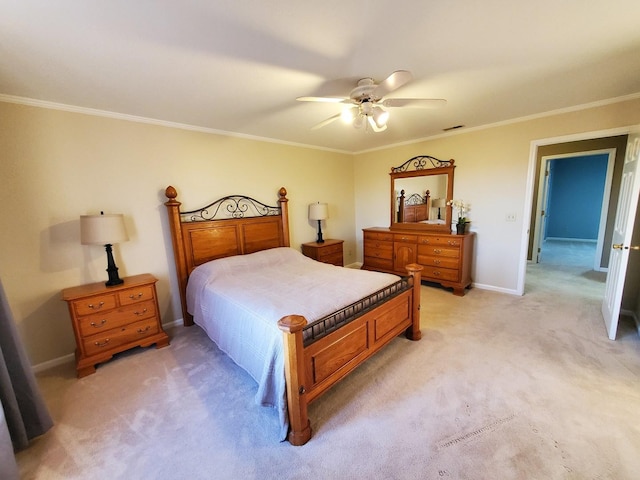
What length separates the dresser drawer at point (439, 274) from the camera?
12.1 ft

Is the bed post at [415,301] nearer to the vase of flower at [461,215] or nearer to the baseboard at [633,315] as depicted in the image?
the vase of flower at [461,215]

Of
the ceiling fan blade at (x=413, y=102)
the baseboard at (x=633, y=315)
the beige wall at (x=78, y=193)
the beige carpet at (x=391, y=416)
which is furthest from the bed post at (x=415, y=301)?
the beige wall at (x=78, y=193)

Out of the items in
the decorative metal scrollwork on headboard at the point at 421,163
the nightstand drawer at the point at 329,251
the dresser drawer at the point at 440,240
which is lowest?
the nightstand drawer at the point at 329,251

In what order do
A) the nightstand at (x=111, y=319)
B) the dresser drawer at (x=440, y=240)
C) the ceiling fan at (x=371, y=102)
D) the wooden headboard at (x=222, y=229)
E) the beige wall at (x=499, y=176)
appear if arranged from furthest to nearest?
the dresser drawer at (x=440, y=240) < the beige wall at (x=499, y=176) < the wooden headboard at (x=222, y=229) < the nightstand at (x=111, y=319) < the ceiling fan at (x=371, y=102)

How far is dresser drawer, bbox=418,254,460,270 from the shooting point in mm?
3641

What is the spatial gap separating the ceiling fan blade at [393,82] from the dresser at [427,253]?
2496mm

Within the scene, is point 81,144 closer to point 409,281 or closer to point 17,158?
point 17,158

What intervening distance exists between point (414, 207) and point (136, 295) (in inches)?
160

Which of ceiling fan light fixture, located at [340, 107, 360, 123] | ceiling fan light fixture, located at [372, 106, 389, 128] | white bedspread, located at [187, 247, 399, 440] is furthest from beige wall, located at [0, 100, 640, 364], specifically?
ceiling fan light fixture, located at [372, 106, 389, 128]

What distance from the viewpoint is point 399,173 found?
446cm

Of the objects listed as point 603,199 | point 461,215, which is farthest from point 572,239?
point 461,215

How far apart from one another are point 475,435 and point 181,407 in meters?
1.98

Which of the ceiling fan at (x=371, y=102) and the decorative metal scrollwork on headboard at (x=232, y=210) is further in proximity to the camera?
the decorative metal scrollwork on headboard at (x=232, y=210)

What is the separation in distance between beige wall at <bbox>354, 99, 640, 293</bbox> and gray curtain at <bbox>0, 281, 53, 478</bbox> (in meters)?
4.81
